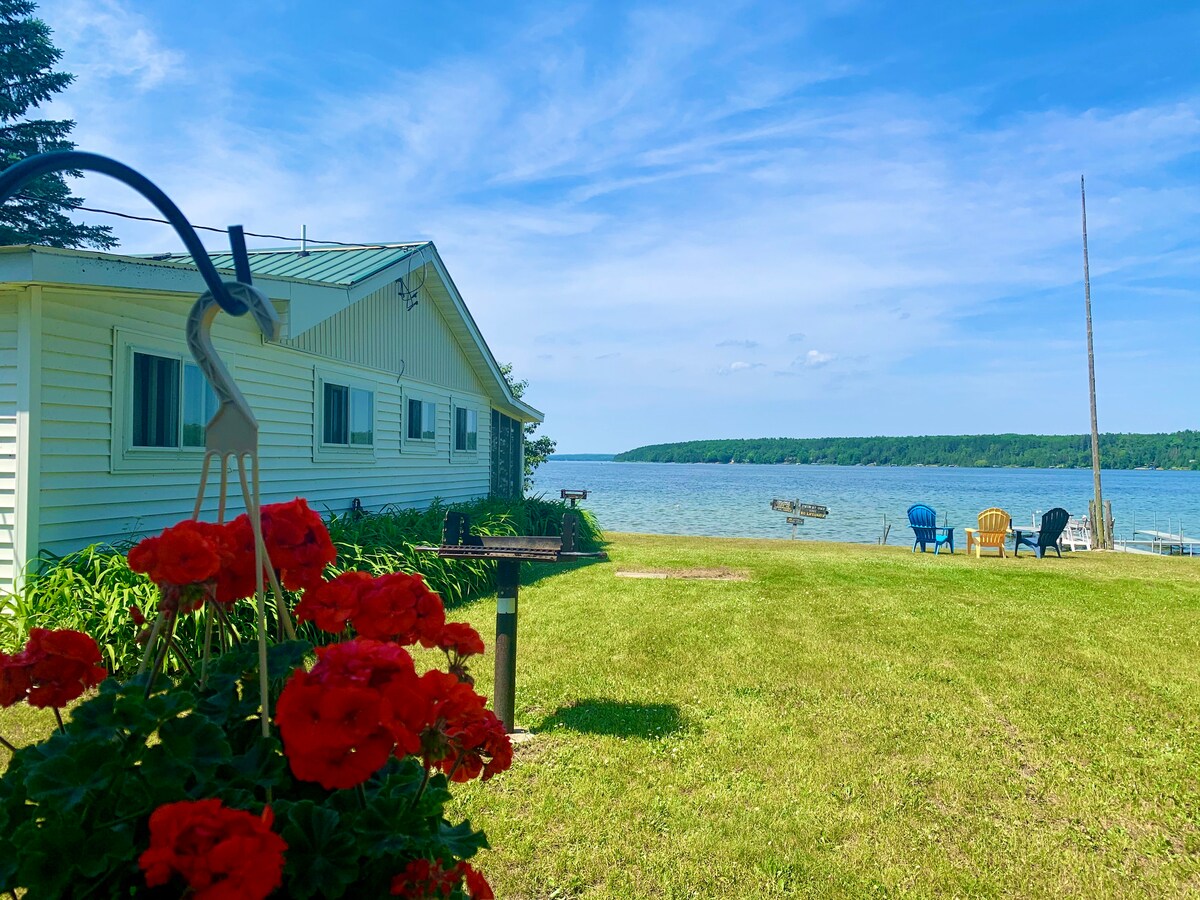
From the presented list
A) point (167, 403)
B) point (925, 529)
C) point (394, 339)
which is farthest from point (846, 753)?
point (925, 529)

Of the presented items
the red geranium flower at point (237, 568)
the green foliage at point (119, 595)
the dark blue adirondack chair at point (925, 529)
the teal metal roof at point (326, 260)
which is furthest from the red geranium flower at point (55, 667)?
the dark blue adirondack chair at point (925, 529)

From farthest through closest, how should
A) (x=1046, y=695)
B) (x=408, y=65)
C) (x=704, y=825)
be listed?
(x=408, y=65), (x=1046, y=695), (x=704, y=825)

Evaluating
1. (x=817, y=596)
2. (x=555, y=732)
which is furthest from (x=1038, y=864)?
(x=817, y=596)

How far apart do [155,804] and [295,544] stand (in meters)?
0.63

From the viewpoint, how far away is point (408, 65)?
27.5 ft

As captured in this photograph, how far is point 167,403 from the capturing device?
7.72m

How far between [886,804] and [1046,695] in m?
2.57

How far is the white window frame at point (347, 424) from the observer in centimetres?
1032

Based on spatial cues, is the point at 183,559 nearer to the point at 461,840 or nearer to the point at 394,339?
the point at 461,840

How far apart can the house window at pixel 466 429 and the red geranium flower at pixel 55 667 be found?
1342 cm

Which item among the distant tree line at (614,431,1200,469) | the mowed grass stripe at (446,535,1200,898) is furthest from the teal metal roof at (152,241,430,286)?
the distant tree line at (614,431,1200,469)

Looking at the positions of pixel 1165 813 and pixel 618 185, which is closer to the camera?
pixel 1165 813

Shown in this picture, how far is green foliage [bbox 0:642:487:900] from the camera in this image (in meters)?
1.23

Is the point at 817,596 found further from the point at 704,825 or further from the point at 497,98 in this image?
the point at 497,98
